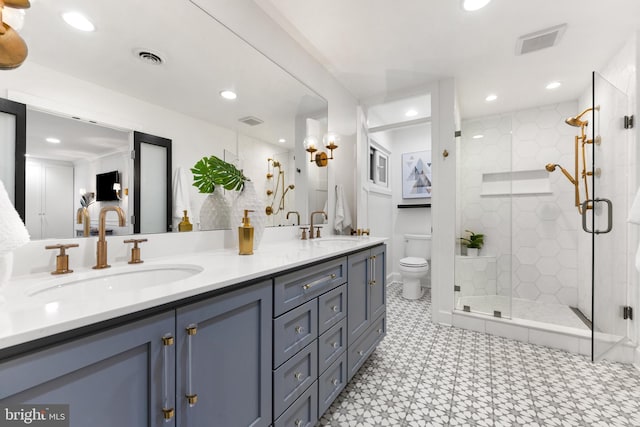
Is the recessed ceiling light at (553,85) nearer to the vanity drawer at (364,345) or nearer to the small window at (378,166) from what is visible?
the small window at (378,166)

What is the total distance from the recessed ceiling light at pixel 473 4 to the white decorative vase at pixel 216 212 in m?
1.88

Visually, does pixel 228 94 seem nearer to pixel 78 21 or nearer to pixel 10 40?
pixel 78 21

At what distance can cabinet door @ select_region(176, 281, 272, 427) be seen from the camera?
0.70m

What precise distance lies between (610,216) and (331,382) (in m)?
2.14

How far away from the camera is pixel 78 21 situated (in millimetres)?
934

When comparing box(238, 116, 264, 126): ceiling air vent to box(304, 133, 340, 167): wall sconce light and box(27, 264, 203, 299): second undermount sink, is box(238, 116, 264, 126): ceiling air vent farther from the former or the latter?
box(27, 264, 203, 299): second undermount sink

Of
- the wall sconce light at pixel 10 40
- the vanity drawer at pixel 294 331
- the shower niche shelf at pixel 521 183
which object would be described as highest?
the wall sconce light at pixel 10 40

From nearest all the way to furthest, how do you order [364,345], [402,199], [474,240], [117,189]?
[117,189] < [364,345] < [474,240] < [402,199]

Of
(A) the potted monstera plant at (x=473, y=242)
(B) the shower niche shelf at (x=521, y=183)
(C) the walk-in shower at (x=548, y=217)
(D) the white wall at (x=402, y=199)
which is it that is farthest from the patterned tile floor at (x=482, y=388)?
(D) the white wall at (x=402, y=199)

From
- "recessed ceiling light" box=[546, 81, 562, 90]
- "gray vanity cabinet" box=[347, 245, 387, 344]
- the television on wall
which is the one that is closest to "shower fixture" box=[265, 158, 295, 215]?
"gray vanity cabinet" box=[347, 245, 387, 344]

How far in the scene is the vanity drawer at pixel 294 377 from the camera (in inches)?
39.4

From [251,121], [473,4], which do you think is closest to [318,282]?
[251,121]

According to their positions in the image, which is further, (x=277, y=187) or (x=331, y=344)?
(x=277, y=187)

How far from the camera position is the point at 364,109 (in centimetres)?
306
